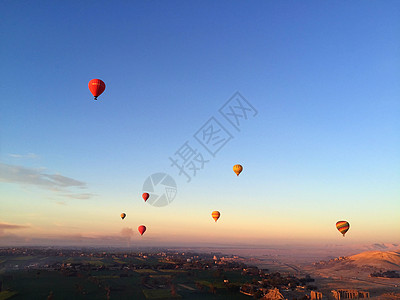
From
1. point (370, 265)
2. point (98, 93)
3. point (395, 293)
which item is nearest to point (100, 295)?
point (98, 93)

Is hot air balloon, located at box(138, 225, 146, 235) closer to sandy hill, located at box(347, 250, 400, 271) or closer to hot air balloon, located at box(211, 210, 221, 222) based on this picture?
hot air balloon, located at box(211, 210, 221, 222)

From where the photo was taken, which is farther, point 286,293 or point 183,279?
point 183,279

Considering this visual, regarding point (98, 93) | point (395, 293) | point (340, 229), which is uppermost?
point (98, 93)

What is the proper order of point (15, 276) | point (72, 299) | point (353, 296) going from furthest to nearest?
point (15, 276)
point (353, 296)
point (72, 299)

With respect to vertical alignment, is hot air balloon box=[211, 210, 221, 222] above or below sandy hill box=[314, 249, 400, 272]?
above

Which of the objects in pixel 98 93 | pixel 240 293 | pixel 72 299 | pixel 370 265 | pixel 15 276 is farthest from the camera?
pixel 370 265

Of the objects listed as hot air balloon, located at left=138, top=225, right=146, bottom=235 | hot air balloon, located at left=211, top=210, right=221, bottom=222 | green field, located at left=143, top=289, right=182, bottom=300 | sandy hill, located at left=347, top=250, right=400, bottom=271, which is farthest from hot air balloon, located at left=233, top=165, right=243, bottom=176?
sandy hill, located at left=347, top=250, right=400, bottom=271

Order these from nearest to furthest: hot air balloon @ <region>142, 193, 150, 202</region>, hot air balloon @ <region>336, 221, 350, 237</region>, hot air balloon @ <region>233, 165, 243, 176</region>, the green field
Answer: hot air balloon @ <region>233, 165, 243, 176</region>
the green field
hot air balloon @ <region>142, 193, 150, 202</region>
hot air balloon @ <region>336, 221, 350, 237</region>

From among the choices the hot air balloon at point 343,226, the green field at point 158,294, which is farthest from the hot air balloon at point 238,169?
the green field at point 158,294

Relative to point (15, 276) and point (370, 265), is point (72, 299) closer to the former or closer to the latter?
point (15, 276)
